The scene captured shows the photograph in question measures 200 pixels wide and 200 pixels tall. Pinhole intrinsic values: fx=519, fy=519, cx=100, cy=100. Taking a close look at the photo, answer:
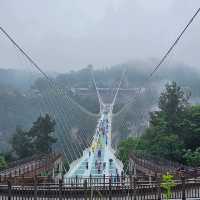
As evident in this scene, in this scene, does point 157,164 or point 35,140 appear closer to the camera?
point 157,164

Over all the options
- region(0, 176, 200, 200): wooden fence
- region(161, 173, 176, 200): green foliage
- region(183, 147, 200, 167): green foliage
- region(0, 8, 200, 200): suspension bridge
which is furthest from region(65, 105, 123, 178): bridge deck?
region(161, 173, 176, 200): green foliage

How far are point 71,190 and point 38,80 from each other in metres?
46.1

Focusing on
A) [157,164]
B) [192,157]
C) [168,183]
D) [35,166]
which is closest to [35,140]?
[35,166]

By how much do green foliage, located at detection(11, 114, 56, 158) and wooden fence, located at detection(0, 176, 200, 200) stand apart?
2022 centimetres

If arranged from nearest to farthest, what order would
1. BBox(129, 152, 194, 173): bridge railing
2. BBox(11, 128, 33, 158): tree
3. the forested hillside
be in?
BBox(129, 152, 194, 173): bridge railing
BBox(11, 128, 33, 158): tree
the forested hillside

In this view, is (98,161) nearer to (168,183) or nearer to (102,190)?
(102,190)

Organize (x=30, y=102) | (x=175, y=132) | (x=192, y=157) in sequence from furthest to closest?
(x=30, y=102)
(x=175, y=132)
(x=192, y=157)

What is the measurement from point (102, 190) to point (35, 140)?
22053 mm

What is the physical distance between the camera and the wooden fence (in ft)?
47.1

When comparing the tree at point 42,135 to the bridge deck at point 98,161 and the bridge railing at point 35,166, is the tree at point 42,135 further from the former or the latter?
the bridge railing at point 35,166

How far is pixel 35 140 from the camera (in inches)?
1439

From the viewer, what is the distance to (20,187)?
1489 centimetres

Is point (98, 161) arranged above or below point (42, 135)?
below

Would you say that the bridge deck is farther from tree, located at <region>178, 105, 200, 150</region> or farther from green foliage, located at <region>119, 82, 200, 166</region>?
tree, located at <region>178, 105, 200, 150</region>
